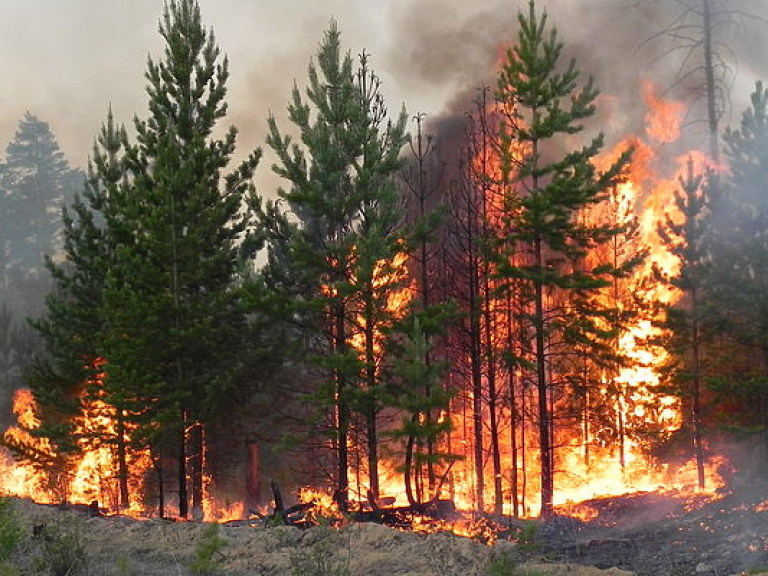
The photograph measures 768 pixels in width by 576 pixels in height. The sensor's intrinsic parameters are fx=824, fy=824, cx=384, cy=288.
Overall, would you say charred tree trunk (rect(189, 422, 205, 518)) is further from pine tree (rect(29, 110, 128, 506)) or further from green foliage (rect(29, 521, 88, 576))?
green foliage (rect(29, 521, 88, 576))

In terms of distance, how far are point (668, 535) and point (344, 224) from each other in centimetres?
1190

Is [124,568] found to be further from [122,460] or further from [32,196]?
[32,196]

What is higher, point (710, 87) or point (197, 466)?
point (710, 87)

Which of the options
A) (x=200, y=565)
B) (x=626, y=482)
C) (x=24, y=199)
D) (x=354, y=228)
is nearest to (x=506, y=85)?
(x=354, y=228)

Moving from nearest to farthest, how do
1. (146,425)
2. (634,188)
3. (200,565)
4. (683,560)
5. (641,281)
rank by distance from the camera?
(200,565), (683,560), (146,425), (641,281), (634,188)

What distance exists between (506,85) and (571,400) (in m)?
16.5

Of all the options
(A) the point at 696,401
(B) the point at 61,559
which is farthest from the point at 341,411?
(A) the point at 696,401

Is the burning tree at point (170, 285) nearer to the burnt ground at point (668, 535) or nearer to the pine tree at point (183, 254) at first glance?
the pine tree at point (183, 254)

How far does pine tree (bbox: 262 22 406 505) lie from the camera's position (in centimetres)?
2247

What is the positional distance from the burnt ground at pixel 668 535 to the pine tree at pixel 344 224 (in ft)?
20.8

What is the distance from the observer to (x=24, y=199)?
7325cm

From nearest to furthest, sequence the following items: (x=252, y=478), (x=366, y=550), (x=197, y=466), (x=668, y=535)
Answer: (x=366, y=550) < (x=668, y=535) < (x=197, y=466) < (x=252, y=478)

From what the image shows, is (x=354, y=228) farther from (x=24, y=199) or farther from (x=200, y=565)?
(x=24, y=199)

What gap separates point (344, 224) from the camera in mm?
23859
